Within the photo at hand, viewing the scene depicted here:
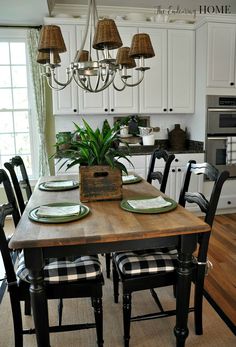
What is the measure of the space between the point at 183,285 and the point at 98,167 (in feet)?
2.72

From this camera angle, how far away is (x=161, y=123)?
4504 millimetres

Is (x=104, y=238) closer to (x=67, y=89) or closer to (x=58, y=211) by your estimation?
(x=58, y=211)

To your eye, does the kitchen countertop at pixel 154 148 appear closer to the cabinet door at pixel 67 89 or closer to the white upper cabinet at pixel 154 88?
the white upper cabinet at pixel 154 88

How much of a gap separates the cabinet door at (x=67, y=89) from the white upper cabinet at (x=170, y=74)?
0.91 metres

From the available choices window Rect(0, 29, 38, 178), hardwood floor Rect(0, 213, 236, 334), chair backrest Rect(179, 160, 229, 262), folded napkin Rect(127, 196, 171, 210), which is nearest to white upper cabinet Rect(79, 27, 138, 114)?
window Rect(0, 29, 38, 178)

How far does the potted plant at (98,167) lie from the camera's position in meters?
1.89

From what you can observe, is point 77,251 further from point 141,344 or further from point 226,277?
point 226,277

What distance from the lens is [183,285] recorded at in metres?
1.61

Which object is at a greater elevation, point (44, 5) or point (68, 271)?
point (44, 5)

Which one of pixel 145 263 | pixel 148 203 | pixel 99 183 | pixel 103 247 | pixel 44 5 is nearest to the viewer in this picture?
pixel 103 247

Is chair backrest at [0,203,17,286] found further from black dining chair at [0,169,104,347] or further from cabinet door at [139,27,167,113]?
cabinet door at [139,27,167,113]

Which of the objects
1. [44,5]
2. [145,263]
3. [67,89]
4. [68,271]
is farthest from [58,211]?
[44,5]

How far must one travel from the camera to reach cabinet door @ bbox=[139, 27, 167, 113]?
4004 mm

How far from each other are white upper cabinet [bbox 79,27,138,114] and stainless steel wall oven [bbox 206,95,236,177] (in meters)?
1.00
